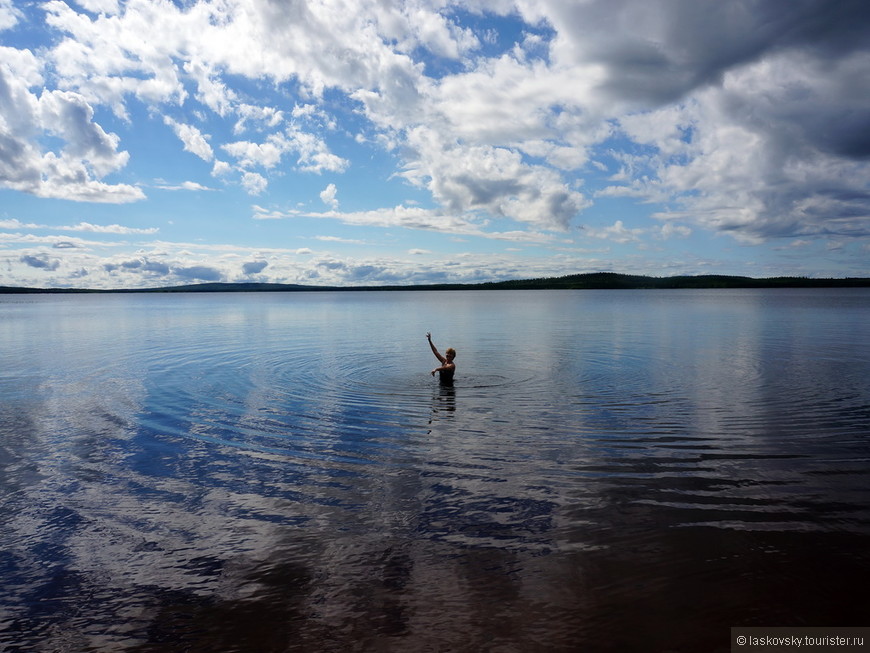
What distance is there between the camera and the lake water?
7.34 metres

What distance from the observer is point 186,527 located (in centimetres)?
1023

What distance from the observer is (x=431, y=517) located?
10.5 meters

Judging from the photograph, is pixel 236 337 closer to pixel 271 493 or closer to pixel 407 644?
pixel 271 493

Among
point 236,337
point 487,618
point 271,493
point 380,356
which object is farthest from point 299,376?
point 236,337

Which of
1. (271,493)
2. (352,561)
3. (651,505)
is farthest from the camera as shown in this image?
(271,493)

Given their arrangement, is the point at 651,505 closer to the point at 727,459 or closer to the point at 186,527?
the point at 727,459

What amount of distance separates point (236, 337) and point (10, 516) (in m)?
42.3

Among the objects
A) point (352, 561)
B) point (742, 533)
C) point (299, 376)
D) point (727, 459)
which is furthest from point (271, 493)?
point (299, 376)

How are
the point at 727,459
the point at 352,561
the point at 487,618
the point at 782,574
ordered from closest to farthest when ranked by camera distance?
1. the point at 487,618
2. the point at 782,574
3. the point at 352,561
4. the point at 727,459

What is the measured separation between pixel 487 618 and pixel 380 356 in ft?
97.6

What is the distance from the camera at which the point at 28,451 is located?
15109 millimetres

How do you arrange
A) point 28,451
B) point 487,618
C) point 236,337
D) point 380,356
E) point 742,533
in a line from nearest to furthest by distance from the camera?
1. point 487,618
2. point 742,533
3. point 28,451
4. point 380,356
5. point 236,337

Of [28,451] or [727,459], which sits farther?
[28,451]

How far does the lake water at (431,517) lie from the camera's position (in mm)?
7344
